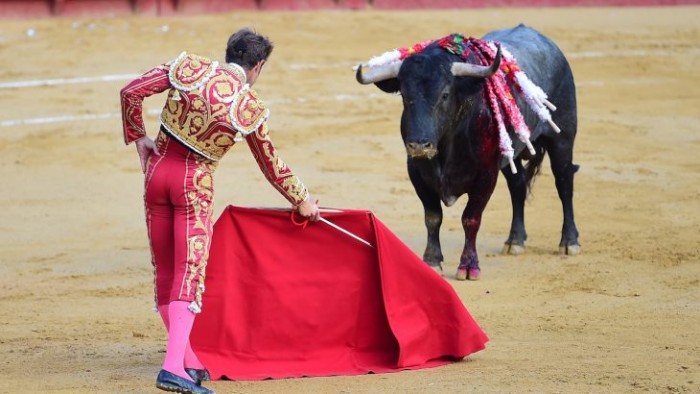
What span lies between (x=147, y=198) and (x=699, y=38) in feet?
39.0

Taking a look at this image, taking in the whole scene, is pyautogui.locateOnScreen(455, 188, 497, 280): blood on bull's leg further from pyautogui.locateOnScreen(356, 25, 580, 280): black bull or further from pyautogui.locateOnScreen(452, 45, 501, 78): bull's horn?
pyautogui.locateOnScreen(452, 45, 501, 78): bull's horn

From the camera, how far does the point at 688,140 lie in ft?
37.6

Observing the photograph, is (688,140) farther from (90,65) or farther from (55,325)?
(55,325)

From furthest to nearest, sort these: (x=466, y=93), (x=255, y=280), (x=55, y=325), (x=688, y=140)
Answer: (x=688, y=140) → (x=466, y=93) → (x=55, y=325) → (x=255, y=280)

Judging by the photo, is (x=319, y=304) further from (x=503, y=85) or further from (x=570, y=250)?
(x=570, y=250)

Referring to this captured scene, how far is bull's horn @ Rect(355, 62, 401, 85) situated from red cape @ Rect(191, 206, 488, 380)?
1.72 meters

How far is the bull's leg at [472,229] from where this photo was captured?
717 cm

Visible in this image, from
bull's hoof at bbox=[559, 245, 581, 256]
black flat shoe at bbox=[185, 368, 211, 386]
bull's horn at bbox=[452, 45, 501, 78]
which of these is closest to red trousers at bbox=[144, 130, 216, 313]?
black flat shoe at bbox=[185, 368, 211, 386]

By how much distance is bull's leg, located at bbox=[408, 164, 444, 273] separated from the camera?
24.0 feet

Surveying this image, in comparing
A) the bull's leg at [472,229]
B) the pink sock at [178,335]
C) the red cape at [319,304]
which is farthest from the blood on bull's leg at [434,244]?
the pink sock at [178,335]

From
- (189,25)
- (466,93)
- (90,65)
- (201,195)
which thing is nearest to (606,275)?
(466,93)

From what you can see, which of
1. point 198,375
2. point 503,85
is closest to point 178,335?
point 198,375

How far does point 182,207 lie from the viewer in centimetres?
484

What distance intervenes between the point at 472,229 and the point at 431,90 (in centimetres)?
90
